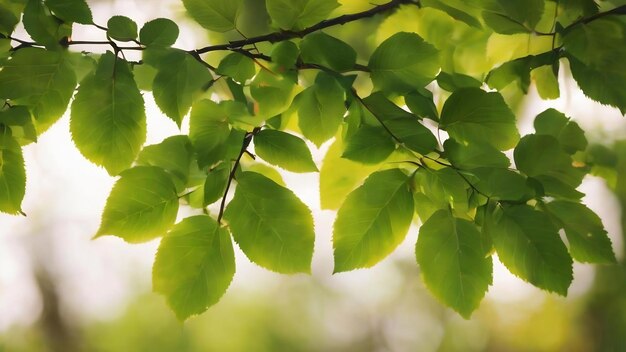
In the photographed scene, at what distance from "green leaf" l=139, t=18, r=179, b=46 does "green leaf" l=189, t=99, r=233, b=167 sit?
0.11 feet

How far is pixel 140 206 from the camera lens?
252mm

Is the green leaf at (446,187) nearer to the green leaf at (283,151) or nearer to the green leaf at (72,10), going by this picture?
the green leaf at (283,151)

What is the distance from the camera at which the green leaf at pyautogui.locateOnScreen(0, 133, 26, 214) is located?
0.85 feet

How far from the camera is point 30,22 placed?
236 millimetres

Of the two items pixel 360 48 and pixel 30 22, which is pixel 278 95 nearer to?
pixel 30 22

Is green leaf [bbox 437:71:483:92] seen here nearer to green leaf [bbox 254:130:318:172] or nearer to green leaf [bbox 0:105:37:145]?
green leaf [bbox 254:130:318:172]

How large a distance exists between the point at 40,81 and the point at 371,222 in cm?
16

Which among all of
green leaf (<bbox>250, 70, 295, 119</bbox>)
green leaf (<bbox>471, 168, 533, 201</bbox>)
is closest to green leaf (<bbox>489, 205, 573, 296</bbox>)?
green leaf (<bbox>471, 168, 533, 201</bbox>)

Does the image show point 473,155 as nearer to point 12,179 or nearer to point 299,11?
point 299,11

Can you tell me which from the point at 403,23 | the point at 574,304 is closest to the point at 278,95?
the point at 403,23

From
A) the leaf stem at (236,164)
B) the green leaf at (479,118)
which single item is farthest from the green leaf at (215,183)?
the green leaf at (479,118)

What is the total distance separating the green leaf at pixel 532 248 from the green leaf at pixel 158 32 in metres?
0.17

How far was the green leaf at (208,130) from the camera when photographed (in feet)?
0.80

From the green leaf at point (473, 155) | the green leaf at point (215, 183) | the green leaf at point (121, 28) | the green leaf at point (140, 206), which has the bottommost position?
the green leaf at point (140, 206)
